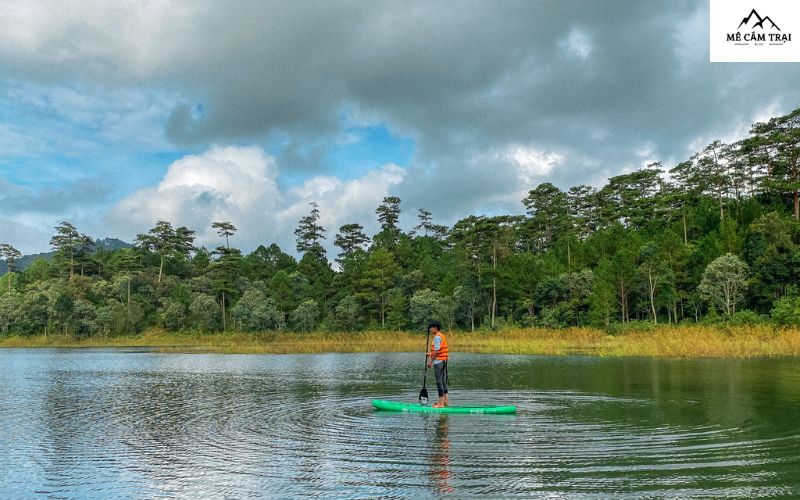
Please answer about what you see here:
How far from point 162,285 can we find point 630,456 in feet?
364

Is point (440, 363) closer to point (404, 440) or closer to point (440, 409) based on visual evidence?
point (440, 409)

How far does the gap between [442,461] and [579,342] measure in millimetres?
42109

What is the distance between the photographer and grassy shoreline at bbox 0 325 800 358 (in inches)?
1528

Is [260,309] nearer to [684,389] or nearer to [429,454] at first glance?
[684,389]

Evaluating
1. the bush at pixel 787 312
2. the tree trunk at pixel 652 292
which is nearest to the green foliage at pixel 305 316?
the tree trunk at pixel 652 292

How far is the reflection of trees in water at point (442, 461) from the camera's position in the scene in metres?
10.3

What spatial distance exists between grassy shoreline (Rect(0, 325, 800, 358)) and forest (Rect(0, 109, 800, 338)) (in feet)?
35.3

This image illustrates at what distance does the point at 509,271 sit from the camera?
86.6 meters

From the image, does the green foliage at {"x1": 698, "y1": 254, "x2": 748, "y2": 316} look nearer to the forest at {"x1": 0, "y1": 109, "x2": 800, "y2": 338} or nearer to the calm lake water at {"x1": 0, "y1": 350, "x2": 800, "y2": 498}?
the forest at {"x1": 0, "y1": 109, "x2": 800, "y2": 338}

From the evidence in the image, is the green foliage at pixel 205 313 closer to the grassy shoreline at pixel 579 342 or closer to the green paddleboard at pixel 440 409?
the grassy shoreline at pixel 579 342

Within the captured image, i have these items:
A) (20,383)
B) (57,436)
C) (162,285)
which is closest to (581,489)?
(57,436)

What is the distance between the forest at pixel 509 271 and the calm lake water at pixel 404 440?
125 feet

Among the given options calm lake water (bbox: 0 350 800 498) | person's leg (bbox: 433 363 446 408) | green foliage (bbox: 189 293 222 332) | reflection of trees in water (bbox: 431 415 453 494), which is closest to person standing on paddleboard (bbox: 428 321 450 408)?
person's leg (bbox: 433 363 446 408)

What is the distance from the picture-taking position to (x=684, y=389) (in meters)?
23.4
